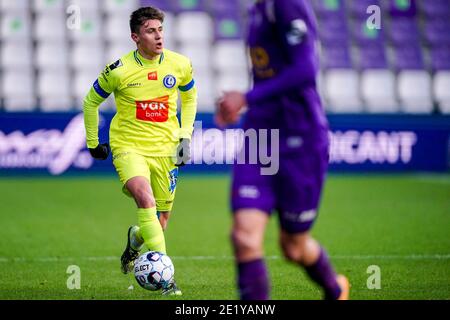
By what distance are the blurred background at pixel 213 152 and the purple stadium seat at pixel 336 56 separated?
1.3 inches

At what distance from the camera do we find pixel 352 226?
11.8 m

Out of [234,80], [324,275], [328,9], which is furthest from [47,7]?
[324,275]

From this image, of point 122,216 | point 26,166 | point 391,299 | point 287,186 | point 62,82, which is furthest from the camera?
point 62,82

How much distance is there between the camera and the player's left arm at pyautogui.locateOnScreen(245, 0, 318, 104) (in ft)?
16.6

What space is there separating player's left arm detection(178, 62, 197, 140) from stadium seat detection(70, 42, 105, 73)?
42.8 feet

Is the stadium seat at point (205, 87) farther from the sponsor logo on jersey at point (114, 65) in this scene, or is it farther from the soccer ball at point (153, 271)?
the soccer ball at point (153, 271)

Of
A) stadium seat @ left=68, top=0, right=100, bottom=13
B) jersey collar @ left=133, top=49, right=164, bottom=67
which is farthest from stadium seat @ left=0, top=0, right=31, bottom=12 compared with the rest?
jersey collar @ left=133, top=49, right=164, bottom=67

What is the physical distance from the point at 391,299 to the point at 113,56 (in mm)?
14850

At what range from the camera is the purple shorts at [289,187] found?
5.14m

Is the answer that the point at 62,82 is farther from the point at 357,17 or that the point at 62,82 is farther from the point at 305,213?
the point at 305,213

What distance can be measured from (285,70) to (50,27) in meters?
16.5

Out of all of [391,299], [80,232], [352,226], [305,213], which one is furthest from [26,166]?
[305,213]

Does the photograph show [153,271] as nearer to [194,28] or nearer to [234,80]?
[234,80]

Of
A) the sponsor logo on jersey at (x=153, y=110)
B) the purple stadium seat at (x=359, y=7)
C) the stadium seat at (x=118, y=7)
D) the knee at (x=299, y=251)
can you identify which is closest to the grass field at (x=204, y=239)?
the sponsor logo on jersey at (x=153, y=110)
